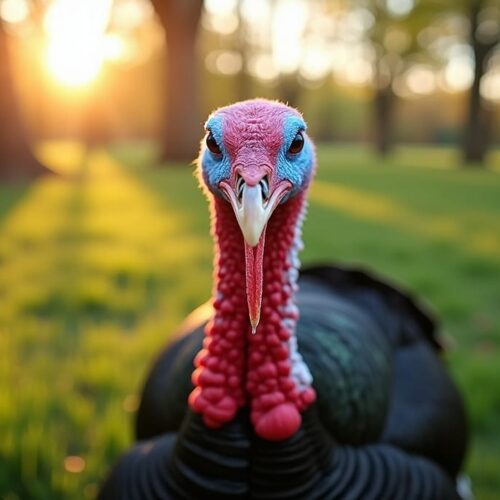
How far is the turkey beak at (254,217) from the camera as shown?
1.13 metres

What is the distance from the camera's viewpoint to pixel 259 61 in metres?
36.2

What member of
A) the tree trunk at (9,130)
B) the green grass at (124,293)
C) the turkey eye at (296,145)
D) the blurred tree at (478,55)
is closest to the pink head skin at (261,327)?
the turkey eye at (296,145)

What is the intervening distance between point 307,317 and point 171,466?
21.4 inches

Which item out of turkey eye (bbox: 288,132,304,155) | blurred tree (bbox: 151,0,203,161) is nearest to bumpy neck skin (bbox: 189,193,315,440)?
turkey eye (bbox: 288,132,304,155)

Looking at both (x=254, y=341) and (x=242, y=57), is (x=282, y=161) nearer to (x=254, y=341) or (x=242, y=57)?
(x=254, y=341)

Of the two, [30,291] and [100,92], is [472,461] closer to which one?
[30,291]

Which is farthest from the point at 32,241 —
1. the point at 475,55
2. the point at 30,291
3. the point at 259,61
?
the point at 259,61

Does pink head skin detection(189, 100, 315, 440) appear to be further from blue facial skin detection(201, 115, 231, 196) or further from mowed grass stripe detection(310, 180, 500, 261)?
mowed grass stripe detection(310, 180, 500, 261)

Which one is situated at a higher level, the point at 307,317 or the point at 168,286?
the point at 307,317

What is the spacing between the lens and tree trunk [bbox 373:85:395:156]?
2742cm

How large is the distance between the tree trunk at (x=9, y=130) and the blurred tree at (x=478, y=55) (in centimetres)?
1305

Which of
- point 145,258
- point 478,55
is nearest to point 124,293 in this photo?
point 145,258

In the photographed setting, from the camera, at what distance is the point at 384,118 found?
93.5 feet

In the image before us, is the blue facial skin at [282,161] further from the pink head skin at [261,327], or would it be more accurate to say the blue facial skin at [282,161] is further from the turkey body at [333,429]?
the turkey body at [333,429]
